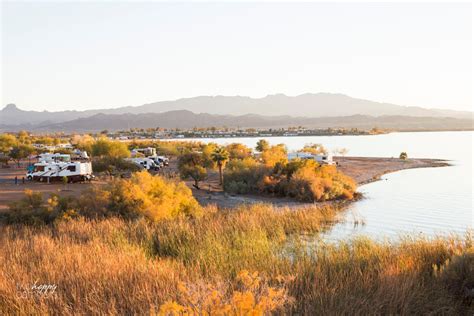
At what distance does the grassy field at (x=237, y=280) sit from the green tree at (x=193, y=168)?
28.2 meters

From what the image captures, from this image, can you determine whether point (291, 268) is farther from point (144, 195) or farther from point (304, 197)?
point (304, 197)

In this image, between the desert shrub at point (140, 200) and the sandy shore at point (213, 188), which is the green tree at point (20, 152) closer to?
the sandy shore at point (213, 188)

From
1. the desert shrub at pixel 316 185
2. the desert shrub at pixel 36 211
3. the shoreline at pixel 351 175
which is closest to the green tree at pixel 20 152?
the shoreline at pixel 351 175

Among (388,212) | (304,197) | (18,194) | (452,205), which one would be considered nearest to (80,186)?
(18,194)

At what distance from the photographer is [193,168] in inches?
1531

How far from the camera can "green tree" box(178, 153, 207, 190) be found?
38.5 m

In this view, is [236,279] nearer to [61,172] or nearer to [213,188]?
[213,188]

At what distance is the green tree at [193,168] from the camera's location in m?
38.5

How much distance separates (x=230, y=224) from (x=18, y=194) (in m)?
21.7

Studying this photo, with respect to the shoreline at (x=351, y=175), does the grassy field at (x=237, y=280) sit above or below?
above

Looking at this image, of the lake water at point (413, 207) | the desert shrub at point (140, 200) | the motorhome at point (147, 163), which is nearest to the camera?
the desert shrub at point (140, 200)

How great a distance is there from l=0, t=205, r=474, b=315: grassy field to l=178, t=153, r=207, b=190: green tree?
2819cm

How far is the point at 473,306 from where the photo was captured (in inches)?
276

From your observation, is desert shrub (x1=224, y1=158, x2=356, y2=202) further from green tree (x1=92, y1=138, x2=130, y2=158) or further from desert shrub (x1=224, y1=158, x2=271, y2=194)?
green tree (x1=92, y1=138, x2=130, y2=158)
